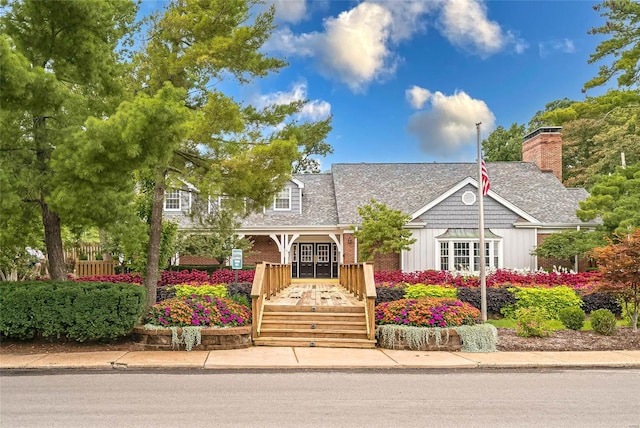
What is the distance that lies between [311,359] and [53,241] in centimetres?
598

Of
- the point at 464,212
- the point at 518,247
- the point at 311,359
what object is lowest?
the point at 311,359

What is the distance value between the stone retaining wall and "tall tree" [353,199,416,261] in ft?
37.9

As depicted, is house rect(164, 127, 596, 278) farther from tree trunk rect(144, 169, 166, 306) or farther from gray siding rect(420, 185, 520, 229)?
tree trunk rect(144, 169, 166, 306)

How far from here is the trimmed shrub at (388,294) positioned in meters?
14.4

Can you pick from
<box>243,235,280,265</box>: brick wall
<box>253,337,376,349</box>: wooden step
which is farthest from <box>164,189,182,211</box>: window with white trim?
<box>253,337,376,349</box>: wooden step

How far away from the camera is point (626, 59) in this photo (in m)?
23.2

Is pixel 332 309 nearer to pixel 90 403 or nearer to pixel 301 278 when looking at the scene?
pixel 90 403

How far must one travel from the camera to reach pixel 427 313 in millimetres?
10977

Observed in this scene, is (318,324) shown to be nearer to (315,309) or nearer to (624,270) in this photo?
(315,309)

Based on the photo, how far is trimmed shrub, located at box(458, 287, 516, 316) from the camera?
14.8 metres

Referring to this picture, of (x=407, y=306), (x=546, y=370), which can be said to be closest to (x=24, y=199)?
(x=407, y=306)

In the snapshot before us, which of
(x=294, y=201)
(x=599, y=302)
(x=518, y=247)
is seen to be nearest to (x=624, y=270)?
(x=599, y=302)

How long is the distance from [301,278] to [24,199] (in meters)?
17.5

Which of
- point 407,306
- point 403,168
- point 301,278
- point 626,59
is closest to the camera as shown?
point 407,306
